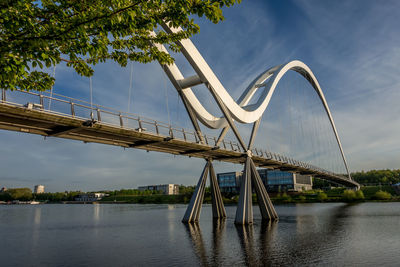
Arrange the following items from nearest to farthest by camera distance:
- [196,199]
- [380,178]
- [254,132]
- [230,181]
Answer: [196,199]
[254,132]
[230,181]
[380,178]

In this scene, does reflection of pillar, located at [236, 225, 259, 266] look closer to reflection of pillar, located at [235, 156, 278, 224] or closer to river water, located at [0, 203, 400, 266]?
river water, located at [0, 203, 400, 266]

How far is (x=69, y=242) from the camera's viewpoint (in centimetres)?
2192

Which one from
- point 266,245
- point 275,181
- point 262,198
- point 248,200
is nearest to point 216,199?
point 262,198

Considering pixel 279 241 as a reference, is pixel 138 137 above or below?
above

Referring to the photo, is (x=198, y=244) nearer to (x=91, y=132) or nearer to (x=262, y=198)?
(x=91, y=132)

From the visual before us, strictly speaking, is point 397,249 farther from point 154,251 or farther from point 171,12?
point 171,12

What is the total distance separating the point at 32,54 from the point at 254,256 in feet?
47.2

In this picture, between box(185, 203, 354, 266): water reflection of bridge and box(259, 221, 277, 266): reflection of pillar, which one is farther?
box(185, 203, 354, 266): water reflection of bridge

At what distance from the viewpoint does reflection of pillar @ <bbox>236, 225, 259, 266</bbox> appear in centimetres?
1495

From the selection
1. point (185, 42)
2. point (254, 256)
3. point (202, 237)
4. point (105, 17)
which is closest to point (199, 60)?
point (185, 42)

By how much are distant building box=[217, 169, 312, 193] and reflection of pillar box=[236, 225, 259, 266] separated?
7460cm

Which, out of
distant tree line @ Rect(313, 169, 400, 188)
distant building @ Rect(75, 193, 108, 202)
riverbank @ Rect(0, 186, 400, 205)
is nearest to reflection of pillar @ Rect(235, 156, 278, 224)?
riverbank @ Rect(0, 186, 400, 205)

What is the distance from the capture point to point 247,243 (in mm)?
19469

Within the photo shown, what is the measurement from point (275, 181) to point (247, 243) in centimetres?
8988
